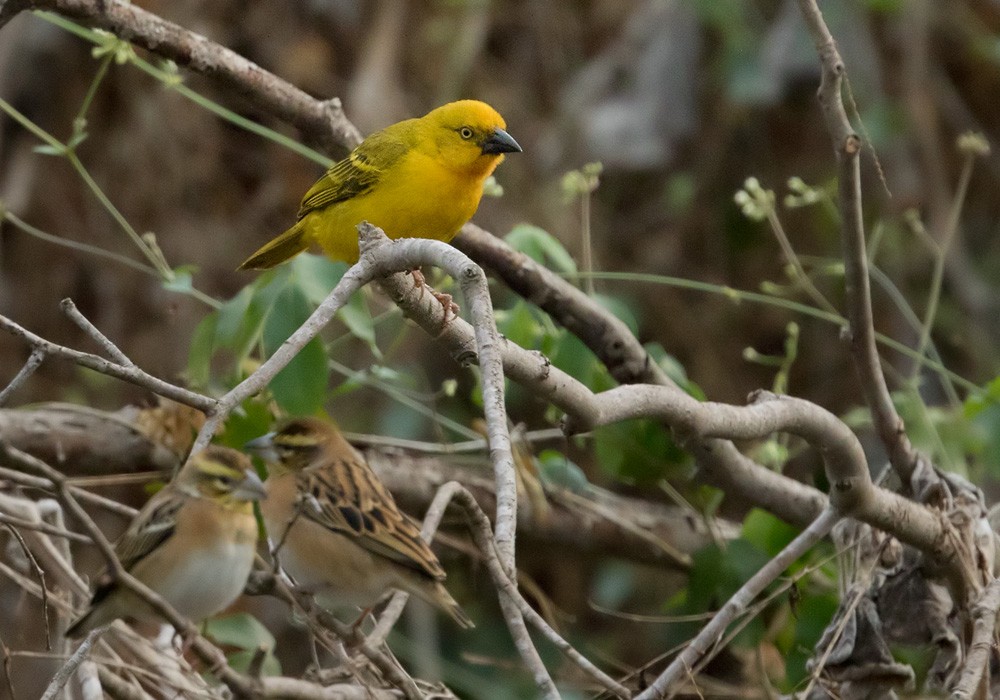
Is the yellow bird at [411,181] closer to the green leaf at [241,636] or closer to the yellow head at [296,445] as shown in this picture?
the yellow head at [296,445]

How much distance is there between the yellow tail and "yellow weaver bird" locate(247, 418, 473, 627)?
4.91 ft

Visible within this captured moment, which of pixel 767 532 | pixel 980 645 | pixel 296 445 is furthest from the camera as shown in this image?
pixel 767 532

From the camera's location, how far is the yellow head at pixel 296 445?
11.4 ft

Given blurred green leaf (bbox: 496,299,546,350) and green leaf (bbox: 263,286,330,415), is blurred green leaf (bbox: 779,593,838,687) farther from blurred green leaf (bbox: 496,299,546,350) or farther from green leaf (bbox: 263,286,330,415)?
green leaf (bbox: 263,286,330,415)

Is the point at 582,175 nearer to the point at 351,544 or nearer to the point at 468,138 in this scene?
the point at 468,138

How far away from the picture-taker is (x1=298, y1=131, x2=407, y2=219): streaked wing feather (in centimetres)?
433

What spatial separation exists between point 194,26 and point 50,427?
256cm

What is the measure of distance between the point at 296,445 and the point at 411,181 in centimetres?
116

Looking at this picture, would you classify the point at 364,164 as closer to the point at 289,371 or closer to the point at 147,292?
the point at 289,371

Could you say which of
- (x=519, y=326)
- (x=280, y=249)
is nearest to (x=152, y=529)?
(x=519, y=326)

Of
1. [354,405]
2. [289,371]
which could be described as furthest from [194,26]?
[289,371]

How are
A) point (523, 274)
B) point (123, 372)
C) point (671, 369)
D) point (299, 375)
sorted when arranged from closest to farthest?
point (123, 372)
point (299, 375)
point (523, 274)
point (671, 369)

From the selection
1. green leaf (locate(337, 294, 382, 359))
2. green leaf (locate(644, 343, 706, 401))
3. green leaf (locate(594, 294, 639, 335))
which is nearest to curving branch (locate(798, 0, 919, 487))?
green leaf (locate(644, 343, 706, 401))

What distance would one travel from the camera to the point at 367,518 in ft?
10.5
